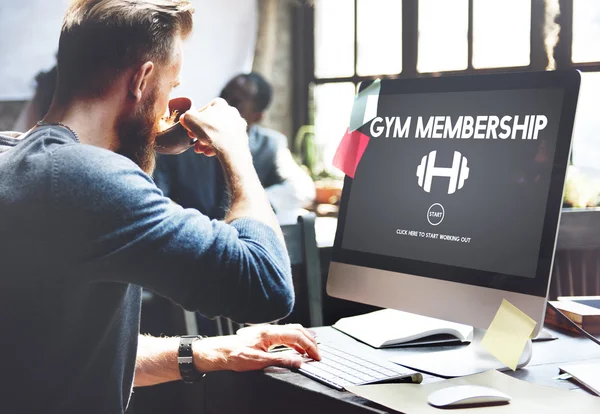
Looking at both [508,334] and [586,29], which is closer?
[508,334]

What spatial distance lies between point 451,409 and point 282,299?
297 millimetres

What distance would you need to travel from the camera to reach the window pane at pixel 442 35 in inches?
191

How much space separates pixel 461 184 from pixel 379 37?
4290mm

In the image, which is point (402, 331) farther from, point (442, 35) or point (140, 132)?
point (442, 35)

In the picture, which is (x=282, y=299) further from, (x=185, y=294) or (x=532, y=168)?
(x=532, y=168)

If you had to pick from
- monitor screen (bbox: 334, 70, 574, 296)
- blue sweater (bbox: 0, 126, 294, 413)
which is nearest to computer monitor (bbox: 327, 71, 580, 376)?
monitor screen (bbox: 334, 70, 574, 296)

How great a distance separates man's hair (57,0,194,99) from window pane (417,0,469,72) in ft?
13.0

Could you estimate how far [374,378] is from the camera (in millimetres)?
1106

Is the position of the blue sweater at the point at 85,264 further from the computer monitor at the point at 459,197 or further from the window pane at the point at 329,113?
the window pane at the point at 329,113

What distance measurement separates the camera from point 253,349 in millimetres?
1244

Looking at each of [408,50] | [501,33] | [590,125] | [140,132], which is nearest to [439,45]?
[408,50]

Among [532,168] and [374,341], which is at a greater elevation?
[532,168]

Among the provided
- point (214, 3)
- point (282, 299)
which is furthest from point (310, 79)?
point (282, 299)

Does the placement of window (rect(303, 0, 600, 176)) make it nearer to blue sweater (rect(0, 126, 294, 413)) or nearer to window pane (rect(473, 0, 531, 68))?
window pane (rect(473, 0, 531, 68))
